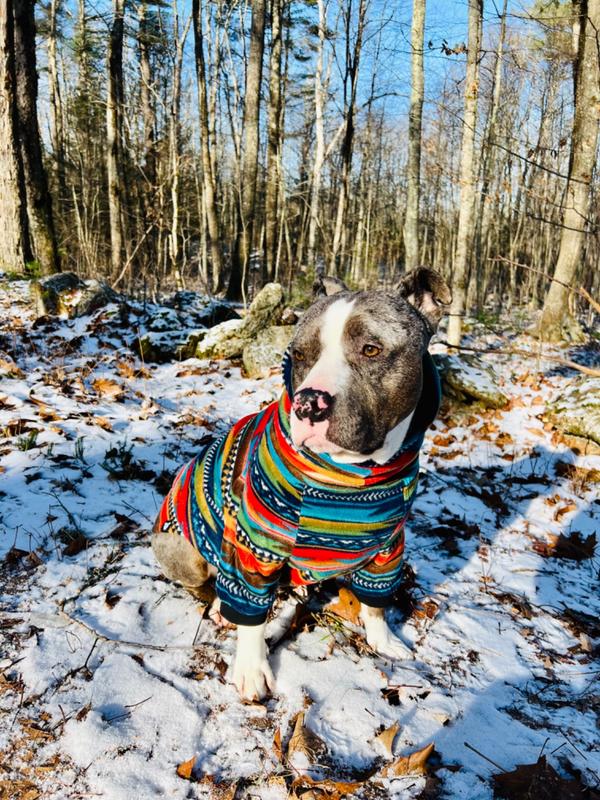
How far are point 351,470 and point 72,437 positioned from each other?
3.27 m

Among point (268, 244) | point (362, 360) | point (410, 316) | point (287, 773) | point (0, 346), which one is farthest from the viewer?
point (268, 244)

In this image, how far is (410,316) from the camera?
7.04ft

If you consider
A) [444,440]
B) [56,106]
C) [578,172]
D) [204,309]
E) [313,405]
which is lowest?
[444,440]

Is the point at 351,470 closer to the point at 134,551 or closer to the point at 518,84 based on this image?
the point at 134,551

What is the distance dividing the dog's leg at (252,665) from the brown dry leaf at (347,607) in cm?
63

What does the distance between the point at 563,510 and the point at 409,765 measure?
10.4 feet

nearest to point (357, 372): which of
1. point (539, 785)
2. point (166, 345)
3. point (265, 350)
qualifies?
point (539, 785)

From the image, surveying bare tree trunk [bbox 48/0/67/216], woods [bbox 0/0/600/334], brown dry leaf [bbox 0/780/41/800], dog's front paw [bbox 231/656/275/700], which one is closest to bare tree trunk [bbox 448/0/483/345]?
woods [bbox 0/0/600/334]

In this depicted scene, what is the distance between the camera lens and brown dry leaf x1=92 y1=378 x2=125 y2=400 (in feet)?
19.5

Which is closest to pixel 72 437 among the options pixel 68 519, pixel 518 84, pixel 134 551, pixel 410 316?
pixel 68 519

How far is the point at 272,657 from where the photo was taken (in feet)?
8.03

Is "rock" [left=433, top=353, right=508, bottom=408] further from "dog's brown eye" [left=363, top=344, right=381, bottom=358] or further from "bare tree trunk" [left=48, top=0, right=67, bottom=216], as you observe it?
"bare tree trunk" [left=48, top=0, right=67, bottom=216]

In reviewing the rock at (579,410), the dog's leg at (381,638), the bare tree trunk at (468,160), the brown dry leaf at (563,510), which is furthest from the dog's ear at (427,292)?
the bare tree trunk at (468,160)

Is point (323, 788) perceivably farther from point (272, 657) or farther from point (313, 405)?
point (313, 405)
